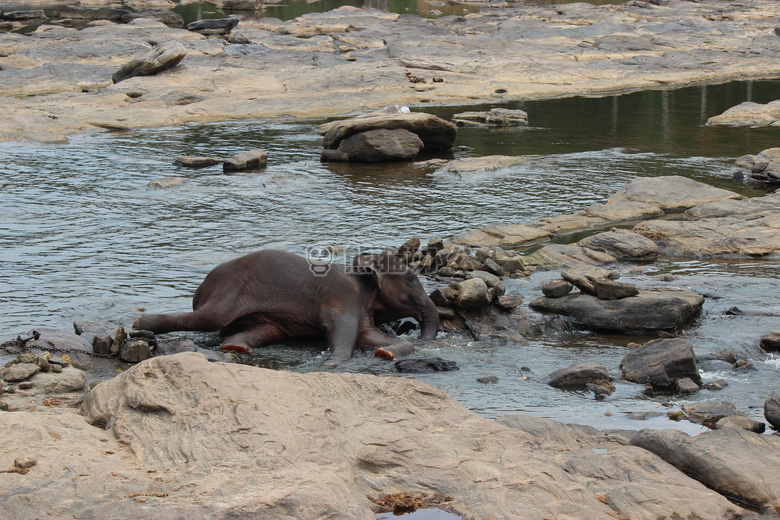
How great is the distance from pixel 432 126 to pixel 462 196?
14.2 ft

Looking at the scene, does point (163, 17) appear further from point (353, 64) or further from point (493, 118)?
point (493, 118)

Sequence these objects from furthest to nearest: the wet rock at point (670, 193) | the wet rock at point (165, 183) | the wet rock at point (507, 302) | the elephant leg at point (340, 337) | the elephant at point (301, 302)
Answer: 1. the wet rock at point (165, 183)
2. the wet rock at point (670, 193)
3. the wet rock at point (507, 302)
4. the elephant at point (301, 302)
5. the elephant leg at point (340, 337)

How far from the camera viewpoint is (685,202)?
518 inches

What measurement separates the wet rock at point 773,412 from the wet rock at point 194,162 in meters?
12.8

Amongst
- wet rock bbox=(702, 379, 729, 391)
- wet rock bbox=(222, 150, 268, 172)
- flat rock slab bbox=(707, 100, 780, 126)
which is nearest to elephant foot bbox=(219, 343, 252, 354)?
wet rock bbox=(702, 379, 729, 391)

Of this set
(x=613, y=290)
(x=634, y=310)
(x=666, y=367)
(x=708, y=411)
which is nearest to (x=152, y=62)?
(x=613, y=290)

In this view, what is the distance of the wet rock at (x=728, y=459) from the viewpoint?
446 centimetres

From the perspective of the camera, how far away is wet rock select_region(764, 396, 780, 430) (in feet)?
17.8

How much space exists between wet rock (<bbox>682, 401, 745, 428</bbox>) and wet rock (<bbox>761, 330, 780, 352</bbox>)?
5.47 ft

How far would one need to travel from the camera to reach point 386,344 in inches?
287

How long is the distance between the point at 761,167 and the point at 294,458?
13.2 metres

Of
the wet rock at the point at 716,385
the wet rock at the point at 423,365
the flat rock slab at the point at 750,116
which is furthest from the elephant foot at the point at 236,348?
the flat rock slab at the point at 750,116

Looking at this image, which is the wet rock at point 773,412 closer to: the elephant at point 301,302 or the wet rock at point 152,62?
the elephant at point 301,302

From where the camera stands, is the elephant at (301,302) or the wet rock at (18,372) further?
the elephant at (301,302)
